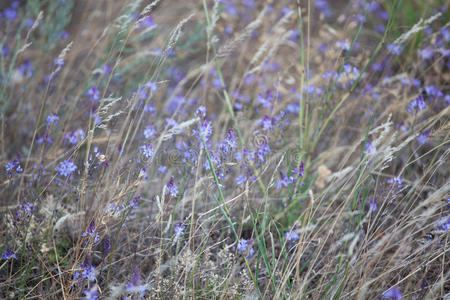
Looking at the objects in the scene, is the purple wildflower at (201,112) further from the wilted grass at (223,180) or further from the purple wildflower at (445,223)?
the purple wildflower at (445,223)

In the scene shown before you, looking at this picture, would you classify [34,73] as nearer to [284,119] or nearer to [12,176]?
Result: [12,176]

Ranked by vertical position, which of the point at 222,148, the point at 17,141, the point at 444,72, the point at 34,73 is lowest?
the point at 444,72

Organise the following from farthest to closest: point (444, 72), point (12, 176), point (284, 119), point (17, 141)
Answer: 1. point (444, 72)
2. point (17, 141)
3. point (284, 119)
4. point (12, 176)

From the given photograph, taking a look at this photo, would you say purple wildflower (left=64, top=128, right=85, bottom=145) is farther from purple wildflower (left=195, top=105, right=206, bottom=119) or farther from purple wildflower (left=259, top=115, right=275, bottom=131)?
purple wildflower (left=259, top=115, right=275, bottom=131)

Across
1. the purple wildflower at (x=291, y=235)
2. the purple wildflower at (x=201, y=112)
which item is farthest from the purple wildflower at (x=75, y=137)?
the purple wildflower at (x=291, y=235)

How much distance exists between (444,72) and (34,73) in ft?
10.6

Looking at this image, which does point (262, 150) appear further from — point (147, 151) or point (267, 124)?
point (147, 151)

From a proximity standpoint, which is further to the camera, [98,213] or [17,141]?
[17,141]

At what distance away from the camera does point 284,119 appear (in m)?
2.14

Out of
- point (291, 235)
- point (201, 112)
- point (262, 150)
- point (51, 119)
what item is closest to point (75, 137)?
point (51, 119)

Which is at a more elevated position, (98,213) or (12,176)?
(12,176)

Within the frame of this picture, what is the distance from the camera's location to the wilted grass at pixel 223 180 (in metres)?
1.60

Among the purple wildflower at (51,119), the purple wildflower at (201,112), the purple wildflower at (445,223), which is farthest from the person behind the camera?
the purple wildflower at (51,119)

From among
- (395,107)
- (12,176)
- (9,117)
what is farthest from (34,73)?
(395,107)
